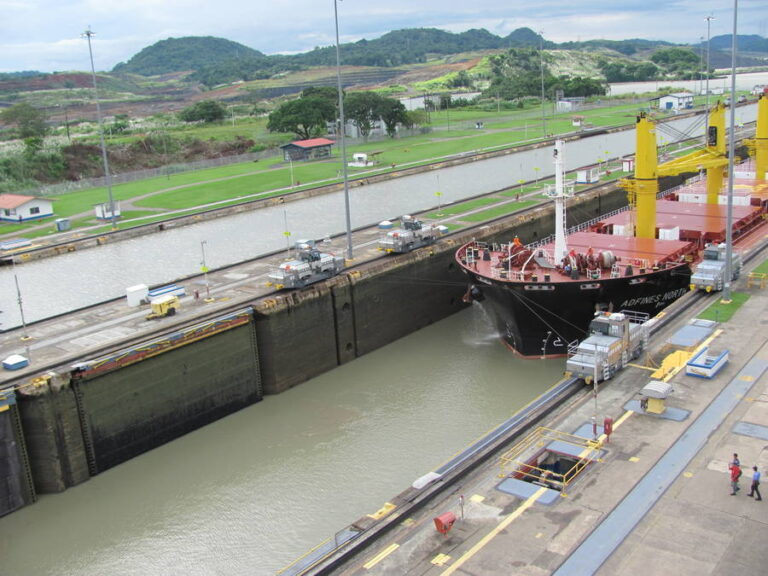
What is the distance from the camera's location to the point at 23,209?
218ft

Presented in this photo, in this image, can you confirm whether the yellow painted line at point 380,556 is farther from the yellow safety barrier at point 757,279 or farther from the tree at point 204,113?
the tree at point 204,113

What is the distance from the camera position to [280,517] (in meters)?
25.4

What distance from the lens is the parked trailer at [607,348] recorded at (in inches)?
1030

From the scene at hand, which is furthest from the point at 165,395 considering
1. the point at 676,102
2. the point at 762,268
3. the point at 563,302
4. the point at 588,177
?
the point at 676,102

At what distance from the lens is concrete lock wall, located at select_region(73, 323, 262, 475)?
1125 inches

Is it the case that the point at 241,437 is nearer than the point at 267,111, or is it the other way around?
the point at 241,437

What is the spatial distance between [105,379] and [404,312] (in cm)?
1828

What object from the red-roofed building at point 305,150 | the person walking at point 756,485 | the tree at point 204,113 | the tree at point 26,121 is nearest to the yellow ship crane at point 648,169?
the person walking at point 756,485

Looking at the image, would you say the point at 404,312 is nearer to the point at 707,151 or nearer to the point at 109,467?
the point at 109,467

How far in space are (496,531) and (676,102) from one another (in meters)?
144

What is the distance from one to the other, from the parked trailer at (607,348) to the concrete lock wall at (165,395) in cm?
1498

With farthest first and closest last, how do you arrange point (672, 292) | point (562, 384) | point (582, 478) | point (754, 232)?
point (754, 232)
point (672, 292)
point (562, 384)
point (582, 478)

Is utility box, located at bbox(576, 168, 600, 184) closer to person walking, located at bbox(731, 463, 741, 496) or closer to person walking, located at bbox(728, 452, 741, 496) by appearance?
person walking, located at bbox(728, 452, 741, 496)

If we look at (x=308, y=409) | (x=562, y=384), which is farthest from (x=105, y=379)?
(x=562, y=384)
